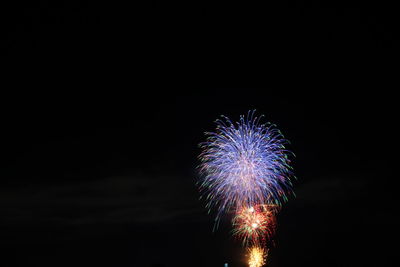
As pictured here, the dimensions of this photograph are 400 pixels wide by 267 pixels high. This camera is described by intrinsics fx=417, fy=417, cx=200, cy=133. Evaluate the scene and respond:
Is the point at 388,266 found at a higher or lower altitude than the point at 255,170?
lower

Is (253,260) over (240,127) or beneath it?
beneath

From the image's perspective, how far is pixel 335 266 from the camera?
66250 mm

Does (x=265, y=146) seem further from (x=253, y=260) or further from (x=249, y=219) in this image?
(x=253, y=260)

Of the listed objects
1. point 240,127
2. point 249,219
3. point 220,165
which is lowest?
point 249,219

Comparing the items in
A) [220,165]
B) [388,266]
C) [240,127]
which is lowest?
[388,266]

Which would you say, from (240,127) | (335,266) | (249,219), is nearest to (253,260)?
(249,219)

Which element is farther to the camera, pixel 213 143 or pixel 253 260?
pixel 253 260

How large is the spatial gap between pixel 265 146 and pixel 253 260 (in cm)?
2506

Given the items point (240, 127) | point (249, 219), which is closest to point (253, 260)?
point (249, 219)

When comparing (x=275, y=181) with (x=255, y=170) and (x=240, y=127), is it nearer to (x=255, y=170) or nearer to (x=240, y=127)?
(x=255, y=170)

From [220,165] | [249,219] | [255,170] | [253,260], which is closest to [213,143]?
[220,165]

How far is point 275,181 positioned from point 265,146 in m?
5.73

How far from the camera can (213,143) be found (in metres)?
66.9

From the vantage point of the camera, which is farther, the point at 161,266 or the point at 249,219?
the point at 249,219
